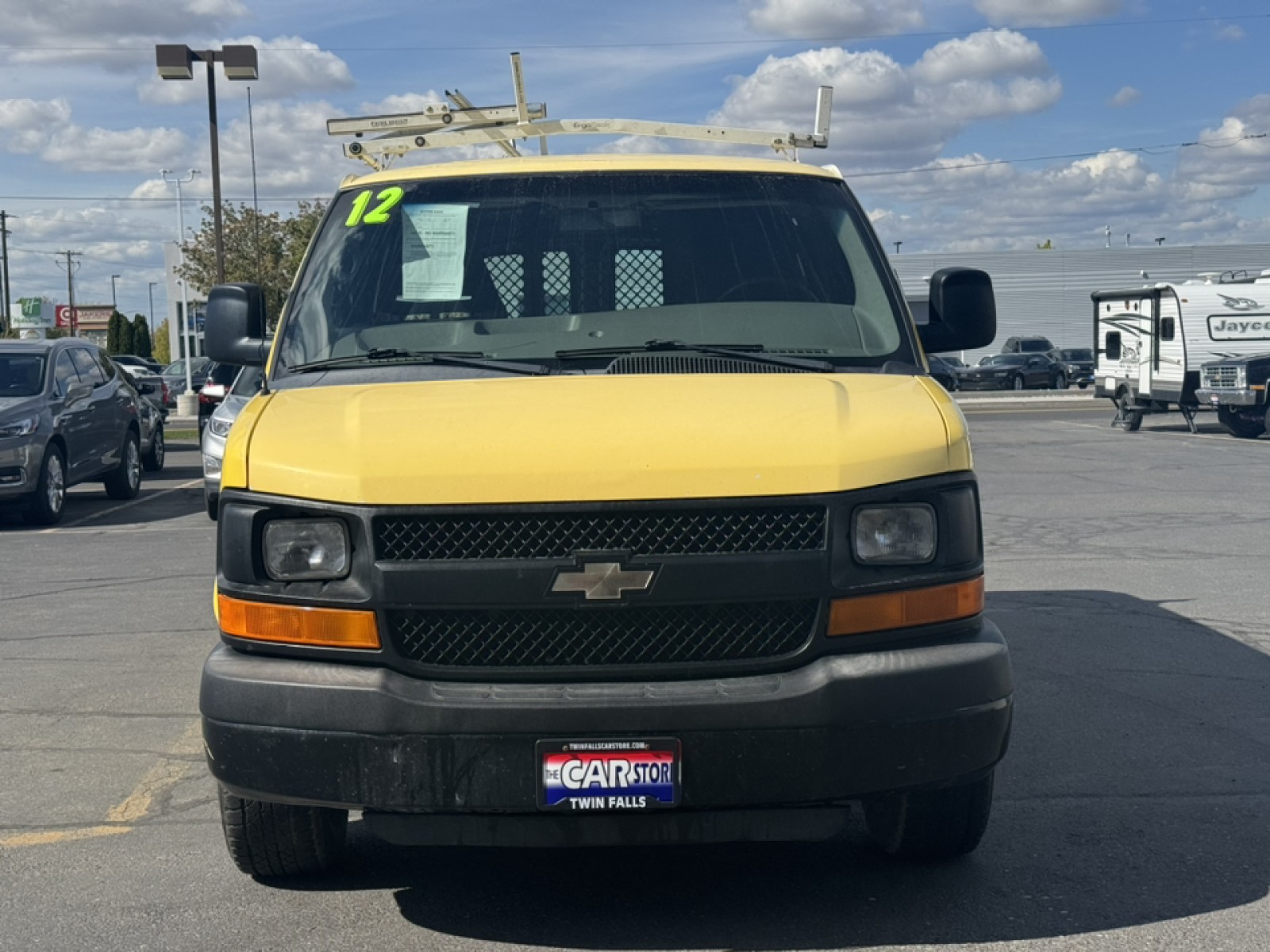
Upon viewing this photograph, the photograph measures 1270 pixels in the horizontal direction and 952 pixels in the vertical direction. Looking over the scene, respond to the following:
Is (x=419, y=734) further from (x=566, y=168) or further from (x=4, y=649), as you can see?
(x=4, y=649)

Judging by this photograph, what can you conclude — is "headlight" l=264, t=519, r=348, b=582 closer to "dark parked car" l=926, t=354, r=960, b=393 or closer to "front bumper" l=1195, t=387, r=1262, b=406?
"front bumper" l=1195, t=387, r=1262, b=406

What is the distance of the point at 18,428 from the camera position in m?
14.6

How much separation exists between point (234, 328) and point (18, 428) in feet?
33.5

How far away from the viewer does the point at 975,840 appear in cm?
446

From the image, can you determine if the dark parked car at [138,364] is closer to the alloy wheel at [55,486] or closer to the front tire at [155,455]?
the front tire at [155,455]

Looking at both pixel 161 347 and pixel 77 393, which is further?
pixel 161 347

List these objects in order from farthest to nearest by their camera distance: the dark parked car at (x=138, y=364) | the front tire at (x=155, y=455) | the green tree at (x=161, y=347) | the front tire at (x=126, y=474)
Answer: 1. the green tree at (x=161, y=347)
2. the dark parked car at (x=138, y=364)
3. the front tire at (x=155, y=455)
4. the front tire at (x=126, y=474)

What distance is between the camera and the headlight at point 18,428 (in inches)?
569

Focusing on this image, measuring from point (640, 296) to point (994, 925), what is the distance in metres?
2.21

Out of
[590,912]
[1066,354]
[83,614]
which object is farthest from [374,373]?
[1066,354]

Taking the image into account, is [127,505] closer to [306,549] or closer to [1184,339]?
[306,549]

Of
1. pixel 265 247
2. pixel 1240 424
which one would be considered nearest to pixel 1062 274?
pixel 265 247

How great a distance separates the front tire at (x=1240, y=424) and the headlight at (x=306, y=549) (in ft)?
77.2

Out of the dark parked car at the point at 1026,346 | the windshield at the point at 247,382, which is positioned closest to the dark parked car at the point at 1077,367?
the dark parked car at the point at 1026,346
